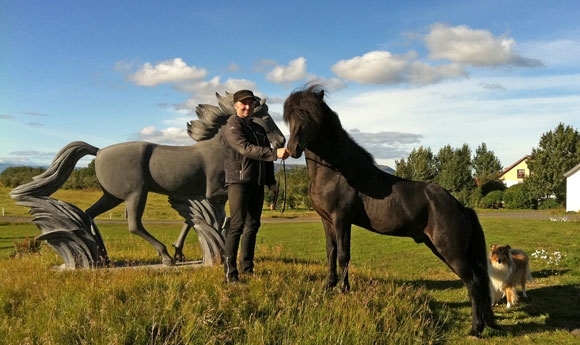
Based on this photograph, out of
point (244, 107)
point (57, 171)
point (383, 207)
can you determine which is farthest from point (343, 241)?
point (57, 171)

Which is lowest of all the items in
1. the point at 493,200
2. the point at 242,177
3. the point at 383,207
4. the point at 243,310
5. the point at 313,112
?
the point at 493,200

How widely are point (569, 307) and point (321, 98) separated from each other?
527 cm

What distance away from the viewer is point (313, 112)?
512 cm

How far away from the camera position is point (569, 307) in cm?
709

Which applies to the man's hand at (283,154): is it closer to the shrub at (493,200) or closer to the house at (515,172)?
the shrub at (493,200)

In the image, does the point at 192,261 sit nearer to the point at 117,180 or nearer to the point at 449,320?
the point at 117,180

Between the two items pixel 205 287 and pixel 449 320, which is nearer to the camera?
pixel 205 287

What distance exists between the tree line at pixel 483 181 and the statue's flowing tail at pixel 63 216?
1134 inches

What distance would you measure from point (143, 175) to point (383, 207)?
150 inches

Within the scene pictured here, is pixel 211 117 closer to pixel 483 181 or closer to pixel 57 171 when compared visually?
pixel 57 171

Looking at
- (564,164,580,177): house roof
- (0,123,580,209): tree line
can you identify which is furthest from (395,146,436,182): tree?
(564,164,580,177): house roof

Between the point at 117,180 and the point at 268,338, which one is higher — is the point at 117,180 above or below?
above

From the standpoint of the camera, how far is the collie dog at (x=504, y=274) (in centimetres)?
702

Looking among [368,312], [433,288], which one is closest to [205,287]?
[368,312]
